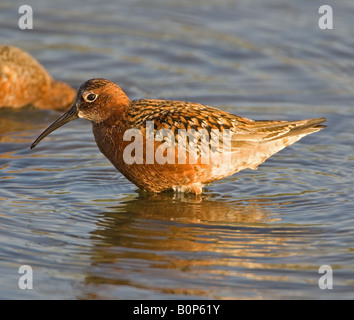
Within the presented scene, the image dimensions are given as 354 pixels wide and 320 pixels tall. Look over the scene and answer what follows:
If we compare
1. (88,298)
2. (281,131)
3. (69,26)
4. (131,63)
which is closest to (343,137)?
(281,131)

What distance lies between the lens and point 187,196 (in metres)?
10.6

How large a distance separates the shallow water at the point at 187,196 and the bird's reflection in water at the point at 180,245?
2 centimetres

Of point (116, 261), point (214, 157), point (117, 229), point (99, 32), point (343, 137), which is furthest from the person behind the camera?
point (99, 32)

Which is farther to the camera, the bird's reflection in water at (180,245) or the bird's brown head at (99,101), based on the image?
the bird's brown head at (99,101)

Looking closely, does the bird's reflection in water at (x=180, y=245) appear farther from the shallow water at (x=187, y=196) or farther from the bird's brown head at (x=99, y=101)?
the bird's brown head at (x=99, y=101)

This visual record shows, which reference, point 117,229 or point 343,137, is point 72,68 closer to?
point 343,137

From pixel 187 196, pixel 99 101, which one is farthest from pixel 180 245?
pixel 99 101

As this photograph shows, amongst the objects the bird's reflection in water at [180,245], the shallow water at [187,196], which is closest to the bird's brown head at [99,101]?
the shallow water at [187,196]

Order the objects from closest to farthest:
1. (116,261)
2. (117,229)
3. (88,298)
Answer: (88,298) < (116,261) < (117,229)

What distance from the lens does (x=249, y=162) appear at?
418 inches

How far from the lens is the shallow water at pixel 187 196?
8070 millimetres

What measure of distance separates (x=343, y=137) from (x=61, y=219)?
17.3ft

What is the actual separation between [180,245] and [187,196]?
1878 millimetres

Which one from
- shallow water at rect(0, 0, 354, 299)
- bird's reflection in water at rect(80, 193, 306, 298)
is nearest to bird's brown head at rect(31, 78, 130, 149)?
shallow water at rect(0, 0, 354, 299)
